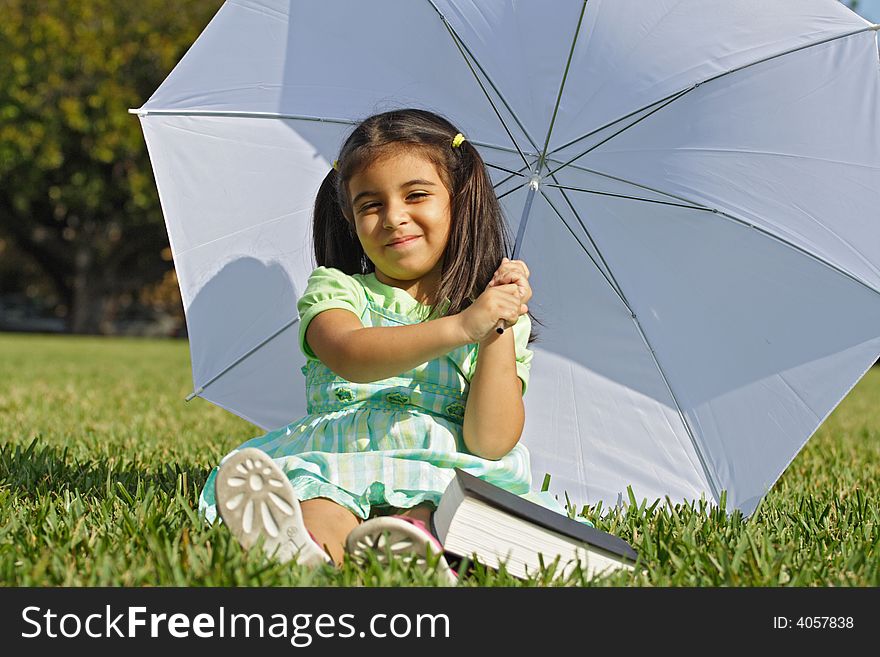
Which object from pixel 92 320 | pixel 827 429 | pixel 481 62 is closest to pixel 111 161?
pixel 92 320

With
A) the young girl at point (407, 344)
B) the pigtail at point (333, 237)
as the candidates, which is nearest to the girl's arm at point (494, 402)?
the young girl at point (407, 344)

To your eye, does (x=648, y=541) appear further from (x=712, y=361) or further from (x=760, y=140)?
(x=760, y=140)

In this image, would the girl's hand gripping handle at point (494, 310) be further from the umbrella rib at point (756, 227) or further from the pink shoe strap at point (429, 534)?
the umbrella rib at point (756, 227)

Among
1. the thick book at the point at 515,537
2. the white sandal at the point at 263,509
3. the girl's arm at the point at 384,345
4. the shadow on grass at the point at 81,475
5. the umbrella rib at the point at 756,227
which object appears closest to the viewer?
the white sandal at the point at 263,509

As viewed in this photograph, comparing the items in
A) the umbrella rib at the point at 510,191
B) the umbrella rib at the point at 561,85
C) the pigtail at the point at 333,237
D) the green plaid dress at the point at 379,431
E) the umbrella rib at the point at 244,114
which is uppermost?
the umbrella rib at the point at 244,114

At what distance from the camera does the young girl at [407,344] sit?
7.86ft

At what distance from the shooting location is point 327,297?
264 cm

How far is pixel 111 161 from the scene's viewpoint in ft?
76.5

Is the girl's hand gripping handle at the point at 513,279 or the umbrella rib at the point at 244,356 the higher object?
the umbrella rib at the point at 244,356

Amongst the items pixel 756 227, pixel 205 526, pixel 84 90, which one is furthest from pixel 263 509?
pixel 84 90

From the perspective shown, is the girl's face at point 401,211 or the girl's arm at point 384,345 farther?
the girl's face at point 401,211

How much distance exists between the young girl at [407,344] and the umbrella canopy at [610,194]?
0.31 m

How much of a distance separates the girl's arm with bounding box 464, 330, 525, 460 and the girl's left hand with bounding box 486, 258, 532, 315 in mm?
132
